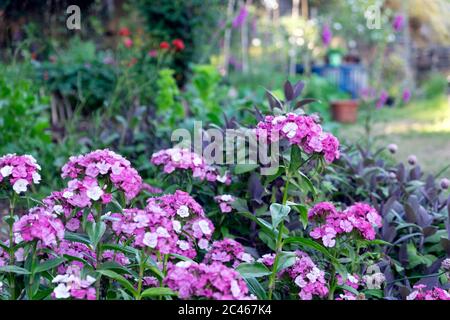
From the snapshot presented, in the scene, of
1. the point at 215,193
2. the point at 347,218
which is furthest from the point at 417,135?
the point at 347,218

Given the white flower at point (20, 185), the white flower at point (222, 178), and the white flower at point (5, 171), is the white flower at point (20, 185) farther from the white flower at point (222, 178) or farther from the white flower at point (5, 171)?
the white flower at point (222, 178)

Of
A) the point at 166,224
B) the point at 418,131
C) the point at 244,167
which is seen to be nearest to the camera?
the point at 166,224

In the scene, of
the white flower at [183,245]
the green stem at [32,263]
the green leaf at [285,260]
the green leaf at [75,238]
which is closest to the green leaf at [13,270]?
the green stem at [32,263]

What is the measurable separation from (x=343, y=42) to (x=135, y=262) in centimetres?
1135

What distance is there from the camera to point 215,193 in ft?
7.54

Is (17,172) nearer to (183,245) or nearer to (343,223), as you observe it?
(183,245)

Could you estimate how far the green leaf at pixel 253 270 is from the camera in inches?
60.9

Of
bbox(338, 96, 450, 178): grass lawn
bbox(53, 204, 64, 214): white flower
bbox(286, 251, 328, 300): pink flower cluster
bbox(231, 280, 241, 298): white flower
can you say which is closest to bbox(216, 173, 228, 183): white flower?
bbox(286, 251, 328, 300): pink flower cluster

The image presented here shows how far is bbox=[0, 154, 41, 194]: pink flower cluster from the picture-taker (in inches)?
57.2

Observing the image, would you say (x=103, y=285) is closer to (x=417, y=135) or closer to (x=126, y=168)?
(x=126, y=168)

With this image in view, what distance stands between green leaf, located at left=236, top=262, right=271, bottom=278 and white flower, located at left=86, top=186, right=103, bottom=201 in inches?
15.2

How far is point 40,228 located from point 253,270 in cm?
53

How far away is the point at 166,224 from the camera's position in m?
1.39

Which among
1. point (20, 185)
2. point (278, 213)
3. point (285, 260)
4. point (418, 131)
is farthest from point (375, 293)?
point (418, 131)
